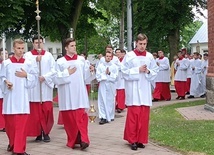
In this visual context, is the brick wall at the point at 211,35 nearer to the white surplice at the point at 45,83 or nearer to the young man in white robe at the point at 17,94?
the white surplice at the point at 45,83

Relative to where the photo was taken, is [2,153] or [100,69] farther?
[100,69]

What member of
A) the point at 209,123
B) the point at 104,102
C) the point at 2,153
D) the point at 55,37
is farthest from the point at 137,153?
the point at 55,37

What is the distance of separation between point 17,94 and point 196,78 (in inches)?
523

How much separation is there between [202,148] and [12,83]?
3.68 metres

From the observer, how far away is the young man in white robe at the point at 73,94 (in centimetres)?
878

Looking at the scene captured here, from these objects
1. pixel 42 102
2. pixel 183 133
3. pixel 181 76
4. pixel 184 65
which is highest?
pixel 184 65

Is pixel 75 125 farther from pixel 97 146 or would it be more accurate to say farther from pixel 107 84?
pixel 107 84

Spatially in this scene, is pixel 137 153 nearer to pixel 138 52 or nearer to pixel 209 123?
pixel 138 52

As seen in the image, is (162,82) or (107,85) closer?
(107,85)

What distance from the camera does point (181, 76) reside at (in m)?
19.7

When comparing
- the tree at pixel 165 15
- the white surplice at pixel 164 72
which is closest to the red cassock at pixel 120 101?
the white surplice at pixel 164 72

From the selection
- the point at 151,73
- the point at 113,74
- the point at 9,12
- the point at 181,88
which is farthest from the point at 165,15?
the point at 151,73

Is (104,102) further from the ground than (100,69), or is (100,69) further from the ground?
(100,69)

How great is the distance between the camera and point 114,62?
12.9 meters
